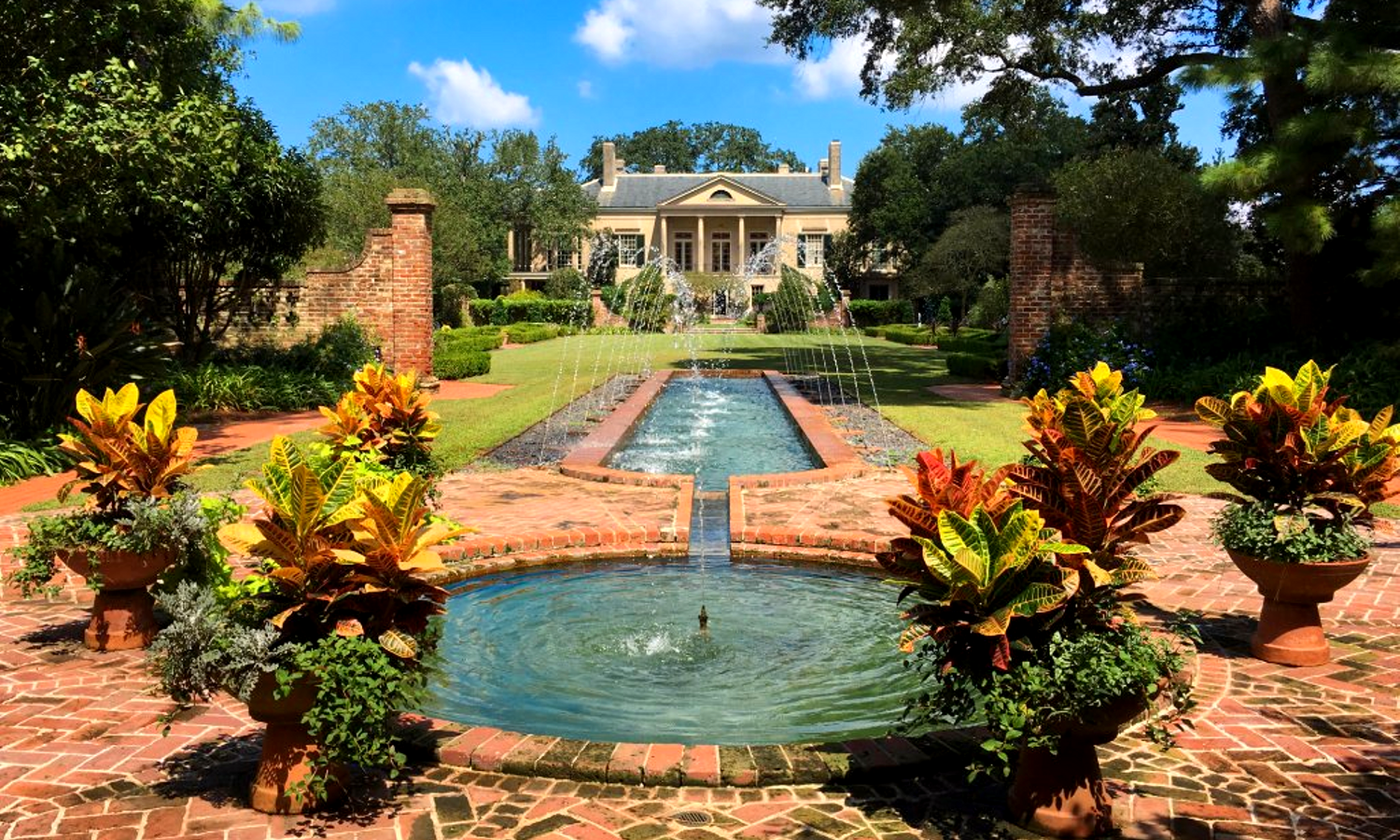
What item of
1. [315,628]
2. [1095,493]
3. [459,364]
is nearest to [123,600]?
[315,628]

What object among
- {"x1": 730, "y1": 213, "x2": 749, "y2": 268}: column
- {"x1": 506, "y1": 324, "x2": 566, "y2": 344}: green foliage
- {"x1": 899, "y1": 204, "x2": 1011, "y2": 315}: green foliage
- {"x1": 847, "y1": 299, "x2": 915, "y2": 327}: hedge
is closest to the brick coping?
{"x1": 506, "y1": 324, "x2": 566, "y2": 344}: green foliage

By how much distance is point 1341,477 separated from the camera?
474 cm

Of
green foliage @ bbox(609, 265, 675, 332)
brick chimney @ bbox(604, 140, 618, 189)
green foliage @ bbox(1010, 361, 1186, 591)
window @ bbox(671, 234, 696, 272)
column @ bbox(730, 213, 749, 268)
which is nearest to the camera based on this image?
green foliage @ bbox(1010, 361, 1186, 591)

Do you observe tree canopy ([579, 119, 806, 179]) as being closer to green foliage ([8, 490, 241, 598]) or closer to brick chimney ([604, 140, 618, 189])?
brick chimney ([604, 140, 618, 189])

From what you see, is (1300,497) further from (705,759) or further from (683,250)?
(683,250)

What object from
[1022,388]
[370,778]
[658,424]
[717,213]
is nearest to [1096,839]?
[370,778]

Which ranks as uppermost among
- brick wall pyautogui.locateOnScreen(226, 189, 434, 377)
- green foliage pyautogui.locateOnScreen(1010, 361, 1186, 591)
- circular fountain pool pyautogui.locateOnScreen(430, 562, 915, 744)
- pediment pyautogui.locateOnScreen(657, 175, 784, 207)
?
pediment pyautogui.locateOnScreen(657, 175, 784, 207)

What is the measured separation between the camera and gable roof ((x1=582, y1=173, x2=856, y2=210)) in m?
67.3

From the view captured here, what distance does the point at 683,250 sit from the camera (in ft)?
217

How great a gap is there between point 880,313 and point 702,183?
21.7 metres

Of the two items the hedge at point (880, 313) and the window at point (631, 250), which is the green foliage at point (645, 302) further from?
the window at point (631, 250)

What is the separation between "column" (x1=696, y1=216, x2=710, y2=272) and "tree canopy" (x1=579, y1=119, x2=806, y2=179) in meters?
29.6

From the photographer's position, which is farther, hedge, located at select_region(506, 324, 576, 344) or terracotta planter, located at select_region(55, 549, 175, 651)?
hedge, located at select_region(506, 324, 576, 344)

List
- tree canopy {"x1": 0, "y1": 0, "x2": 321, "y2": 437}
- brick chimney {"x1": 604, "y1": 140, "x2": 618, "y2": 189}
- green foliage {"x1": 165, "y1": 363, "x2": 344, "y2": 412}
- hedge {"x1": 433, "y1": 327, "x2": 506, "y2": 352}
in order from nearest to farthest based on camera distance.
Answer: tree canopy {"x1": 0, "y1": 0, "x2": 321, "y2": 437} → green foliage {"x1": 165, "y1": 363, "x2": 344, "y2": 412} → hedge {"x1": 433, "y1": 327, "x2": 506, "y2": 352} → brick chimney {"x1": 604, "y1": 140, "x2": 618, "y2": 189}
